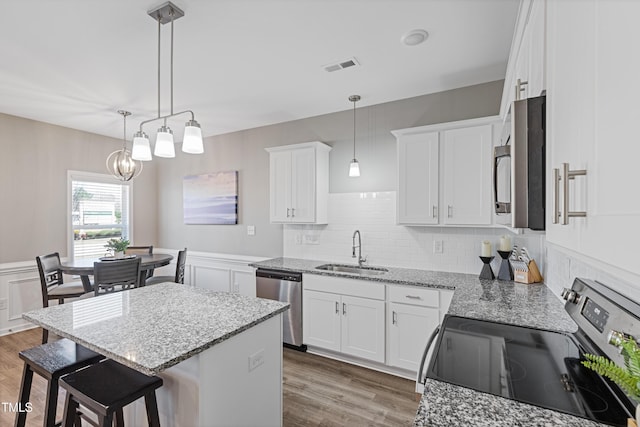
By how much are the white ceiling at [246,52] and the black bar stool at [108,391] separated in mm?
2069

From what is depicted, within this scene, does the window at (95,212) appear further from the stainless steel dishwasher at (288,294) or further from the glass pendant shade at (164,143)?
the glass pendant shade at (164,143)

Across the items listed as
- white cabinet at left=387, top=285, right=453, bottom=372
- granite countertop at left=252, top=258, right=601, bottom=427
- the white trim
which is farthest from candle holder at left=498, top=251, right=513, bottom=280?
the white trim

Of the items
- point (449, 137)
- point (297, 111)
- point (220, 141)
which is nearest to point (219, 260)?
point (220, 141)

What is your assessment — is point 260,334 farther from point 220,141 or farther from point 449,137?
point 220,141

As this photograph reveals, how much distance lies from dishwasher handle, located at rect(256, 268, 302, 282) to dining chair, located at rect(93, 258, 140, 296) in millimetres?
1250

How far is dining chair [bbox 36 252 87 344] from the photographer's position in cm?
343

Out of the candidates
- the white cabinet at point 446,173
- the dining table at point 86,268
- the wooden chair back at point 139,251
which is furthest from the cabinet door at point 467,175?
the wooden chair back at point 139,251

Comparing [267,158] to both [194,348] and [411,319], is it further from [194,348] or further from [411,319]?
[194,348]

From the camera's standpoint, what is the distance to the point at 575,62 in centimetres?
Result: 72

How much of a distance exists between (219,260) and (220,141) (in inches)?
70.9

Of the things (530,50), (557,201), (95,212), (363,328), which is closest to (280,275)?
(363,328)

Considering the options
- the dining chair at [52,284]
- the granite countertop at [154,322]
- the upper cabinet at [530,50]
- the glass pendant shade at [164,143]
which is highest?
the upper cabinet at [530,50]

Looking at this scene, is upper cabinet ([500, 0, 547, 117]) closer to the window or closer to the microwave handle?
the microwave handle

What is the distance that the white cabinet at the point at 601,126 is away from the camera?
1.56 ft
